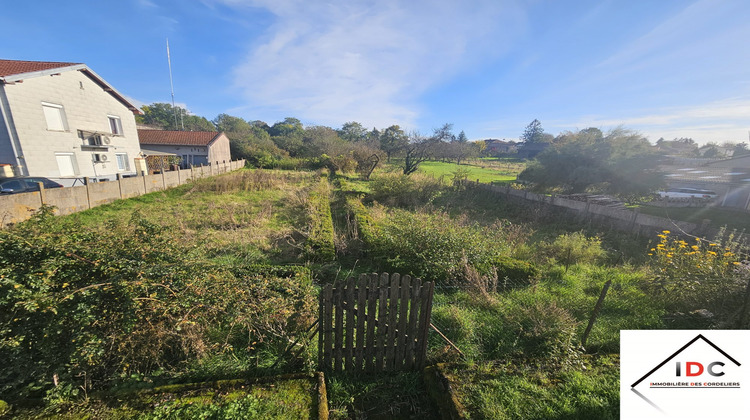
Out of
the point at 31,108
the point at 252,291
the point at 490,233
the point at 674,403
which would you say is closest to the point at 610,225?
the point at 490,233

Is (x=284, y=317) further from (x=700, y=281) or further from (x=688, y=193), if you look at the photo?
(x=688, y=193)

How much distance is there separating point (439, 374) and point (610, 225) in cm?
1046

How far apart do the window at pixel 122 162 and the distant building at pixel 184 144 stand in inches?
315

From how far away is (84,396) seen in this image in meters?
2.31

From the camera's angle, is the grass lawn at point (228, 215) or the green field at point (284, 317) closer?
the green field at point (284, 317)

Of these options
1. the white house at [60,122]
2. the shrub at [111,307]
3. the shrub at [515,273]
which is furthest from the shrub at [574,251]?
the white house at [60,122]

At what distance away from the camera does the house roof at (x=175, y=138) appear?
2761 centimetres

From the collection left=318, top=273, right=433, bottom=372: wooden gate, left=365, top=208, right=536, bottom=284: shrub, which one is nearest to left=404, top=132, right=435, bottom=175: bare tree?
left=365, top=208, right=536, bottom=284: shrub

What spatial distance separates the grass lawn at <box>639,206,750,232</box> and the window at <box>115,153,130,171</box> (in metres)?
31.1

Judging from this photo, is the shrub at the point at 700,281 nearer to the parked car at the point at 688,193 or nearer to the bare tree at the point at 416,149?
the parked car at the point at 688,193

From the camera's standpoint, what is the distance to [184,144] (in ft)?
91.0

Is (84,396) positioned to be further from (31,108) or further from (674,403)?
(31,108)

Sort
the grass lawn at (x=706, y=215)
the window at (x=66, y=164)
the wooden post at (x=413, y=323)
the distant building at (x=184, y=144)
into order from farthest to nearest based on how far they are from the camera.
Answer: the distant building at (x=184, y=144), the window at (x=66, y=164), the grass lawn at (x=706, y=215), the wooden post at (x=413, y=323)

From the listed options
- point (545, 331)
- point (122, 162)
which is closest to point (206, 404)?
point (545, 331)
